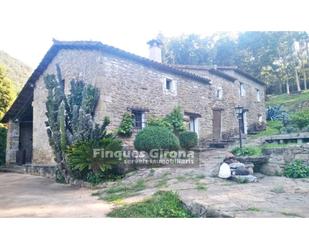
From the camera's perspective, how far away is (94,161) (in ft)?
18.6

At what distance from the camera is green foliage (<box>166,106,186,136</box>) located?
628 cm

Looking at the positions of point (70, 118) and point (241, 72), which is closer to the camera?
point (241, 72)

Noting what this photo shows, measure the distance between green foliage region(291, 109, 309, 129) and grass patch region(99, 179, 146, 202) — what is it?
2.95 metres

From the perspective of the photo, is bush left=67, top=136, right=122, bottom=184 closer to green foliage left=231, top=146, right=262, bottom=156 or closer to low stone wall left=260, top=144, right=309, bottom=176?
green foliage left=231, top=146, right=262, bottom=156

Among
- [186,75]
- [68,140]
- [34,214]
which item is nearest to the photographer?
[34,214]

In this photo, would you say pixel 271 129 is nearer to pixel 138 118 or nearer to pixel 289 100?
pixel 289 100

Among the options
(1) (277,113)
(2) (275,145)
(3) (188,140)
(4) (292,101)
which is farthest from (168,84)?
(4) (292,101)

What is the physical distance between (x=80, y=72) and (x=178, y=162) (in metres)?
3.05

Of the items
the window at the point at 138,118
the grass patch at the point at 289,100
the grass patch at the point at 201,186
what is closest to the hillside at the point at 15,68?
the window at the point at 138,118

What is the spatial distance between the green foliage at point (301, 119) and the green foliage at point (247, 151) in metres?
0.80

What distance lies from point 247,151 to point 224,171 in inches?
38.1

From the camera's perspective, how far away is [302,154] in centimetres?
528

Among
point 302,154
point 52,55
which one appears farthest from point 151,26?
point 52,55
